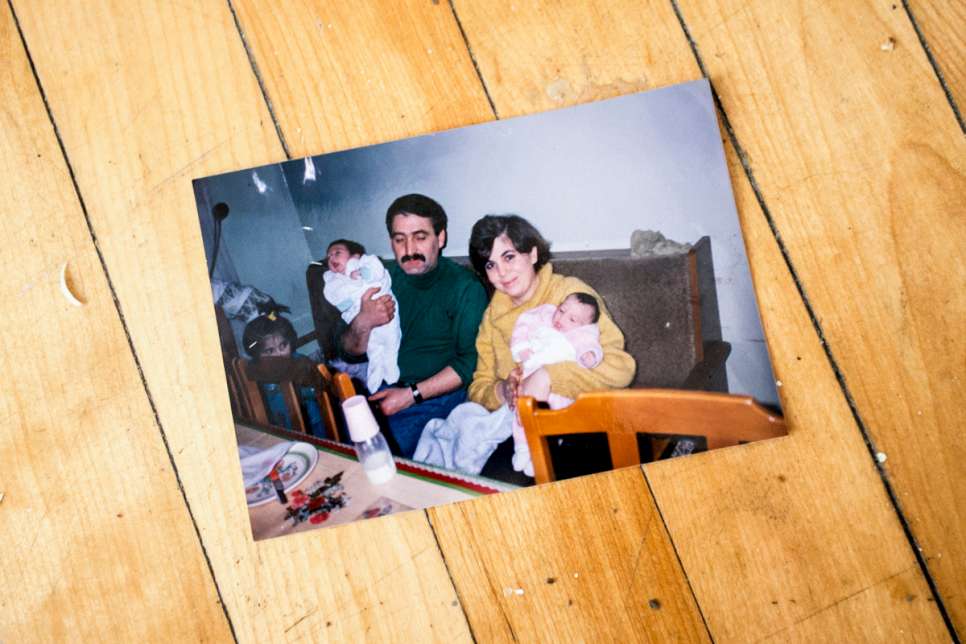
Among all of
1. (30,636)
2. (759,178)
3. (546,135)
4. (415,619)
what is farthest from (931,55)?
(30,636)

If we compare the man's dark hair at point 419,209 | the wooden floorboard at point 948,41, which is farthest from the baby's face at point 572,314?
the wooden floorboard at point 948,41

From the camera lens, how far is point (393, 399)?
1.79 feet

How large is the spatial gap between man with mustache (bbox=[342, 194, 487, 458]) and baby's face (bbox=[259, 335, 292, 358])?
54 mm

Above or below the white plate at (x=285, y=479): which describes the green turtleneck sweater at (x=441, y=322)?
above

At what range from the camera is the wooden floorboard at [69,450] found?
543 millimetres

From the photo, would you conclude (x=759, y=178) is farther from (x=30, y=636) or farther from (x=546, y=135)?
(x=30, y=636)

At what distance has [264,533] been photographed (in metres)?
0.54

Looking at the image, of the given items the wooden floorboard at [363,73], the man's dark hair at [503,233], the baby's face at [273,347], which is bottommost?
the baby's face at [273,347]

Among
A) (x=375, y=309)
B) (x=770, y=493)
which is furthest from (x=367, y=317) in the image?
(x=770, y=493)

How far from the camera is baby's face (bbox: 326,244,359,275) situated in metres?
0.55

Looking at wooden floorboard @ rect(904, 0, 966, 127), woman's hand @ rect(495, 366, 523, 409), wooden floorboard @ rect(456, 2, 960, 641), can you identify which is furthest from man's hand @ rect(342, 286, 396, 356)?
wooden floorboard @ rect(904, 0, 966, 127)

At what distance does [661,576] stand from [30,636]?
0.51 metres

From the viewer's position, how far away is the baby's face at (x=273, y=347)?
0.56 m

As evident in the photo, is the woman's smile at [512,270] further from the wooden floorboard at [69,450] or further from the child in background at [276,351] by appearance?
the wooden floorboard at [69,450]
